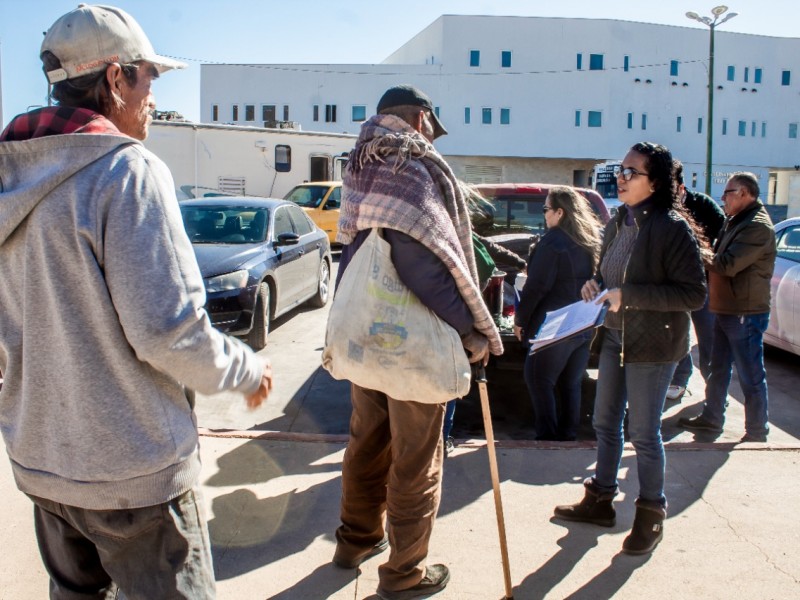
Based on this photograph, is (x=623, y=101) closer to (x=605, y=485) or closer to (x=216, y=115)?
(x=216, y=115)

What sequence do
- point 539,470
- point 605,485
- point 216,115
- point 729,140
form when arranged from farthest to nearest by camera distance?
point 729,140
point 216,115
point 539,470
point 605,485

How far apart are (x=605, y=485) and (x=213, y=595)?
2330 millimetres

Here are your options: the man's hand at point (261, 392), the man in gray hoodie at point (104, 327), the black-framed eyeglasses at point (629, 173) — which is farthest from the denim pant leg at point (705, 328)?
the man in gray hoodie at point (104, 327)

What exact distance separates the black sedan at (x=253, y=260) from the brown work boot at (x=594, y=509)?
4.54 m

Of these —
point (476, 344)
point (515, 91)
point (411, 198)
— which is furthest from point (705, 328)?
point (515, 91)

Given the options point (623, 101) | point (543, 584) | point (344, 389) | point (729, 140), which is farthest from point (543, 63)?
point (543, 584)

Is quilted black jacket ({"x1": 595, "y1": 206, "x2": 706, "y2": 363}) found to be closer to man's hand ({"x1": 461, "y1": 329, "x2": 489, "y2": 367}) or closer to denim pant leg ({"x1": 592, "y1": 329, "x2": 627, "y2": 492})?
denim pant leg ({"x1": 592, "y1": 329, "x2": 627, "y2": 492})

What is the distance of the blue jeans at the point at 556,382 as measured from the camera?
16.3 feet

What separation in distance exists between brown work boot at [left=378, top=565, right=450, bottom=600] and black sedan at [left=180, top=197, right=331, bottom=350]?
4.69m

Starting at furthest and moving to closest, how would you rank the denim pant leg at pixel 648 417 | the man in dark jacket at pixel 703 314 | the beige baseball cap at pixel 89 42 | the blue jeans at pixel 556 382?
1. the man in dark jacket at pixel 703 314
2. the blue jeans at pixel 556 382
3. the denim pant leg at pixel 648 417
4. the beige baseball cap at pixel 89 42

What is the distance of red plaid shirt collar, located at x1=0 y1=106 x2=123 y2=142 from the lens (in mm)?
1724

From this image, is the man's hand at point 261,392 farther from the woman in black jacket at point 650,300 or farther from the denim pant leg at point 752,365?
the denim pant leg at point 752,365

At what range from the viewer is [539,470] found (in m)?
4.34

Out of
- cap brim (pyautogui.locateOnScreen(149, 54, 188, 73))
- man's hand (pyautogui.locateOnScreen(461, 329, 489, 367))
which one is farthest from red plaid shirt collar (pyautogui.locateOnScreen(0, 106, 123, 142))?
man's hand (pyautogui.locateOnScreen(461, 329, 489, 367))
